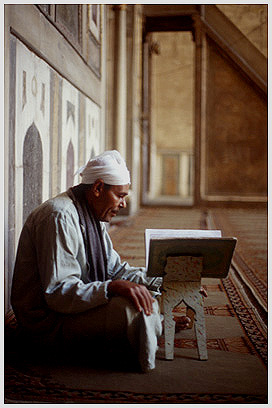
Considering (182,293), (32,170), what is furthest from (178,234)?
(32,170)

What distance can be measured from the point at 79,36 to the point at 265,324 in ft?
11.9

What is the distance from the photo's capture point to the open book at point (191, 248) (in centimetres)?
228

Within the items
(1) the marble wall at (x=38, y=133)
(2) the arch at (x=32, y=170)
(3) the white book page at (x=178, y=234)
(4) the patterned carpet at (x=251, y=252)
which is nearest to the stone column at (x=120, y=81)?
(4) the patterned carpet at (x=251, y=252)

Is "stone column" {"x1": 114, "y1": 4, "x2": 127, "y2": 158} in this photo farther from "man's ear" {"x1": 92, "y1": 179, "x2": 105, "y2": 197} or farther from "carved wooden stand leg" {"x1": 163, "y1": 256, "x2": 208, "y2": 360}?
"carved wooden stand leg" {"x1": 163, "y1": 256, "x2": 208, "y2": 360}

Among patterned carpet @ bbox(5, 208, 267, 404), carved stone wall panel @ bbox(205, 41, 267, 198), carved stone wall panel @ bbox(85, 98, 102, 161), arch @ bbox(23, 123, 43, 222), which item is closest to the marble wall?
arch @ bbox(23, 123, 43, 222)

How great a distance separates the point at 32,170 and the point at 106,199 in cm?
127

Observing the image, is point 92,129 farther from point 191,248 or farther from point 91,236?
point 191,248

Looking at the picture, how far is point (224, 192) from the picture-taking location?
47.1 feet

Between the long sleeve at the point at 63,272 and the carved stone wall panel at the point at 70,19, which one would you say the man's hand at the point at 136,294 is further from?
the carved stone wall panel at the point at 70,19

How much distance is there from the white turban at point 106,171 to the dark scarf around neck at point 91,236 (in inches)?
3.5

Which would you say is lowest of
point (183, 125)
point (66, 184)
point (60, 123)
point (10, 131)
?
point (66, 184)

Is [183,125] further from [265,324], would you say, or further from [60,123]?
[265,324]

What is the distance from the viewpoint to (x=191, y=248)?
7.61 feet

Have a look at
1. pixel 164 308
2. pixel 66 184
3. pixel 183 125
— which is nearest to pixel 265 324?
pixel 164 308
